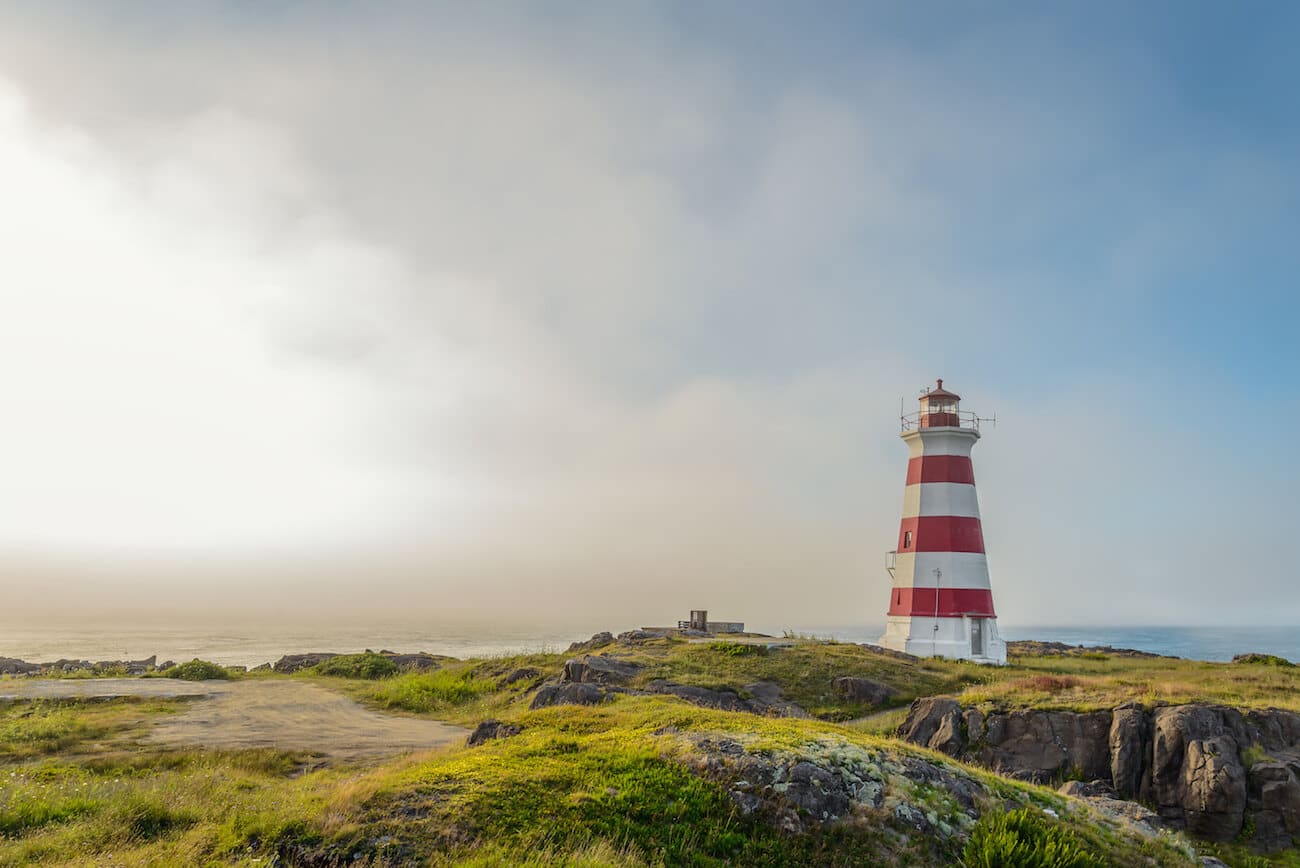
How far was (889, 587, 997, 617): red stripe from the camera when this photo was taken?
113 feet

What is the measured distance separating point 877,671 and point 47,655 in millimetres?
45895

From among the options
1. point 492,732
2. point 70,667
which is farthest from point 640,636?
point 70,667

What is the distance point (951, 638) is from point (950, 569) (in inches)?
123

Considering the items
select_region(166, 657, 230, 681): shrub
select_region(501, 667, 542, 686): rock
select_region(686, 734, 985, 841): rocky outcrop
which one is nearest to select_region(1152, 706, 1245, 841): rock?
select_region(686, 734, 985, 841): rocky outcrop

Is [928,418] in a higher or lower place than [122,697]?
higher

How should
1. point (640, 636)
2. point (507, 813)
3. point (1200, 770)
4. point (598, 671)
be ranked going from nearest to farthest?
point (507, 813) → point (1200, 770) → point (598, 671) → point (640, 636)

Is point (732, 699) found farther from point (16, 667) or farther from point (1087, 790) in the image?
point (16, 667)

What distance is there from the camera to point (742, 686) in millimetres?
24281

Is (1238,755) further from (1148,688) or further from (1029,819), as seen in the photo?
(1029,819)

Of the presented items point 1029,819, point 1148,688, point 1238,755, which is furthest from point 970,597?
point 1029,819

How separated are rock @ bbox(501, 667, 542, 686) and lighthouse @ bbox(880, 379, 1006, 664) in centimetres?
1823

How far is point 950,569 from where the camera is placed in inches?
1371

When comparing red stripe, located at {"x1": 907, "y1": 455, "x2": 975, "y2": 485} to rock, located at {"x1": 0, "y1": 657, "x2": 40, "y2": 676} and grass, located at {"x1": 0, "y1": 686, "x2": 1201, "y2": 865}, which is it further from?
rock, located at {"x1": 0, "y1": 657, "x2": 40, "y2": 676}

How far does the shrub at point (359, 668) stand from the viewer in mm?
31266
